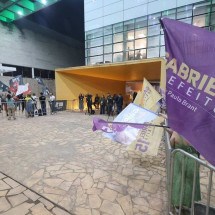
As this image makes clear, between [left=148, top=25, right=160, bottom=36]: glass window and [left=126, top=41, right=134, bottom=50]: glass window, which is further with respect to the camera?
[left=126, top=41, right=134, bottom=50]: glass window

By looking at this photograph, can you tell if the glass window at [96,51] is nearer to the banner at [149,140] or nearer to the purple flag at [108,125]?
the banner at [149,140]

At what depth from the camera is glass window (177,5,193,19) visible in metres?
16.1

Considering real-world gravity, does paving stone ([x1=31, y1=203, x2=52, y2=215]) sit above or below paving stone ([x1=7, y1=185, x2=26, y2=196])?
below

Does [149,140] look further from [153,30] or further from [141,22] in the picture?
[141,22]

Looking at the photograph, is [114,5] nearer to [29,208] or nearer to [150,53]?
[150,53]

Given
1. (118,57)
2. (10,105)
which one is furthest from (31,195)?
(118,57)

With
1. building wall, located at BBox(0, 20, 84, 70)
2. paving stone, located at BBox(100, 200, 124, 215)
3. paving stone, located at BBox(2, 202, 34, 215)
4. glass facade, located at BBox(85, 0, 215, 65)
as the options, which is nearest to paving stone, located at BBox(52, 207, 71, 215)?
paving stone, located at BBox(2, 202, 34, 215)

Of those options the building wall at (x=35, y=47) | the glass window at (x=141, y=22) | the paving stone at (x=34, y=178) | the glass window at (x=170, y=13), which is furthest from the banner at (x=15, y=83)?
the building wall at (x=35, y=47)

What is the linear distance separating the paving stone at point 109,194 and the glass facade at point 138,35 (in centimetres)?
1565

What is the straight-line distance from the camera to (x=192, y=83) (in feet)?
5.52

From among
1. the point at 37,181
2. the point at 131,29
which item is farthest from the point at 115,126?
the point at 131,29

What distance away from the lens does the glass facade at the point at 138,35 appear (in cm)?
1591

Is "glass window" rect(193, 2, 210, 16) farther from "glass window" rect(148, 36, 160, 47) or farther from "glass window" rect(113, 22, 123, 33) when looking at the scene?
"glass window" rect(113, 22, 123, 33)

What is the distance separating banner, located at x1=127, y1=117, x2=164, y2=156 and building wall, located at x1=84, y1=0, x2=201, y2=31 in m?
15.7
